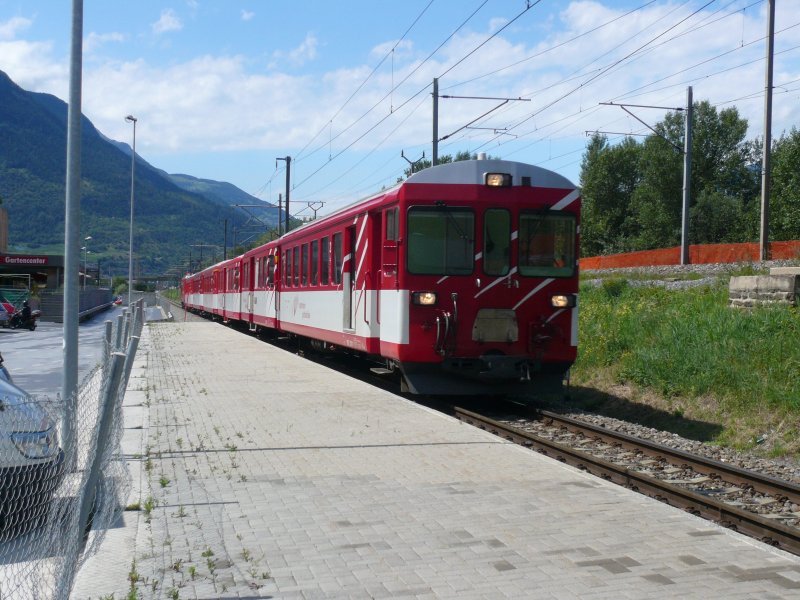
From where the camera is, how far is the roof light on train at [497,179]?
506 inches

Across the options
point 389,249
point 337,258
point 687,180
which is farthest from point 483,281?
point 687,180

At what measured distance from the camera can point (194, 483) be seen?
763cm

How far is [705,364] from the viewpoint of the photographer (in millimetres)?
13938

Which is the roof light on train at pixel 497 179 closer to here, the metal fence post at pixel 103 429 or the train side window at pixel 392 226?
the train side window at pixel 392 226

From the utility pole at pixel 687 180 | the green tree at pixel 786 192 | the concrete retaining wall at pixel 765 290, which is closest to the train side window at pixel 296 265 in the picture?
the concrete retaining wall at pixel 765 290

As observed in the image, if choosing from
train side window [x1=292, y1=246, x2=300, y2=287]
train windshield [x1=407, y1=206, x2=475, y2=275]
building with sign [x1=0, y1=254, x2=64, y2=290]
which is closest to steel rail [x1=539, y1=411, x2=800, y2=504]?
train windshield [x1=407, y1=206, x2=475, y2=275]

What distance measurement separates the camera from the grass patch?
1219 centimetres

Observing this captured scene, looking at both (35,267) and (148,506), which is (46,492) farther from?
(35,267)

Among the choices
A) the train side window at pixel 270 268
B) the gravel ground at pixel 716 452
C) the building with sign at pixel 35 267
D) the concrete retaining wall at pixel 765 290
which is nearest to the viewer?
the gravel ground at pixel 716 452

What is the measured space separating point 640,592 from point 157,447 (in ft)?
18.8

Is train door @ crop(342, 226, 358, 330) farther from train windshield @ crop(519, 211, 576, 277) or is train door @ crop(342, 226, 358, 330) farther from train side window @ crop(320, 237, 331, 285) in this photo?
train windshield @ crop(519, 211, 576, 277)

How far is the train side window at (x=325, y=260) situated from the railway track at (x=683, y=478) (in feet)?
20.9

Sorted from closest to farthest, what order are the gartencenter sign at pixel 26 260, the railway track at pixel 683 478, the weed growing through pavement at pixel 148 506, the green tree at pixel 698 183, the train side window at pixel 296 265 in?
the weed growing through pavement at pixel 148 506 < the railway track at pixel 683 478 < the train side window at pixel 296 265 < the green tree at pixel 698 183 < the gartencenter sign at pixel 26 260

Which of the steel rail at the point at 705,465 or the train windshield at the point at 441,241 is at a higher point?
the train windshield at the point at 441,241
